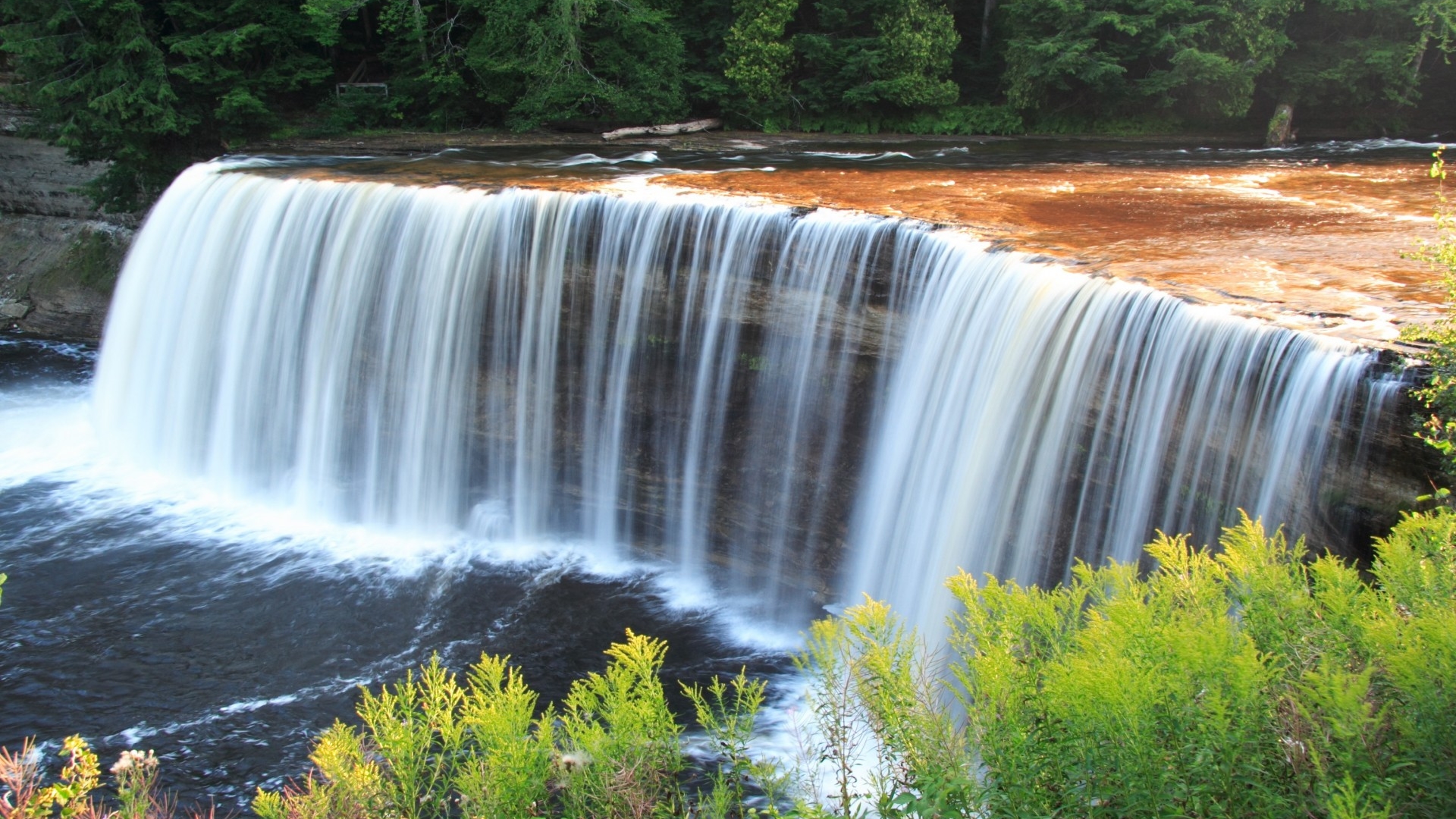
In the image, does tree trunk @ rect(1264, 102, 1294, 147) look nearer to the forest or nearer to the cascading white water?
the forest

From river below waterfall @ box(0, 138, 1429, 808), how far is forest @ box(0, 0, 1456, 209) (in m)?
4.60

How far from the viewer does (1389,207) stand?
12.7m

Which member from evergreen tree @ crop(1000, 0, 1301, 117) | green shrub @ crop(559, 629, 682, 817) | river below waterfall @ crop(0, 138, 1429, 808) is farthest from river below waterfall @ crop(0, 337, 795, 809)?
evergreen tree @ crop(1000, 0, 1301, 117)

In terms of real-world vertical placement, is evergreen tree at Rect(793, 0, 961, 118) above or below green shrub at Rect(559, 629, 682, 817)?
above

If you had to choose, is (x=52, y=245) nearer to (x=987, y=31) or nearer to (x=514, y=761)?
(x=987, y=31)

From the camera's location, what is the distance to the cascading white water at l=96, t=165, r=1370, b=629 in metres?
8.45

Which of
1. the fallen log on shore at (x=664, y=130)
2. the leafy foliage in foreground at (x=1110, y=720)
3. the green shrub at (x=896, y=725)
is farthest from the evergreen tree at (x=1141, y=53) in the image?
the green shrub at (x=896, y=725)

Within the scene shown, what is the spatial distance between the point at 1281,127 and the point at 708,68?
1220 cm

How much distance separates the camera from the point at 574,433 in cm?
1320

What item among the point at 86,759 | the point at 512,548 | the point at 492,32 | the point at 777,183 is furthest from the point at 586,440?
the point at 492,32

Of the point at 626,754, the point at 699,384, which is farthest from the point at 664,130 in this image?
the point at 626,754

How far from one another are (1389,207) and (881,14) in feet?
45.9

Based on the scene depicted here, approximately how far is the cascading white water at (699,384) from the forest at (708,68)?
5824mm

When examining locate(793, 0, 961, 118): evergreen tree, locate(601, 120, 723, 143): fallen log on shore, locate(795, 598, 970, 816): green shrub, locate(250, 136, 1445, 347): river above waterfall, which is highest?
locate(793, 0, 961, 118): evergreen tree
